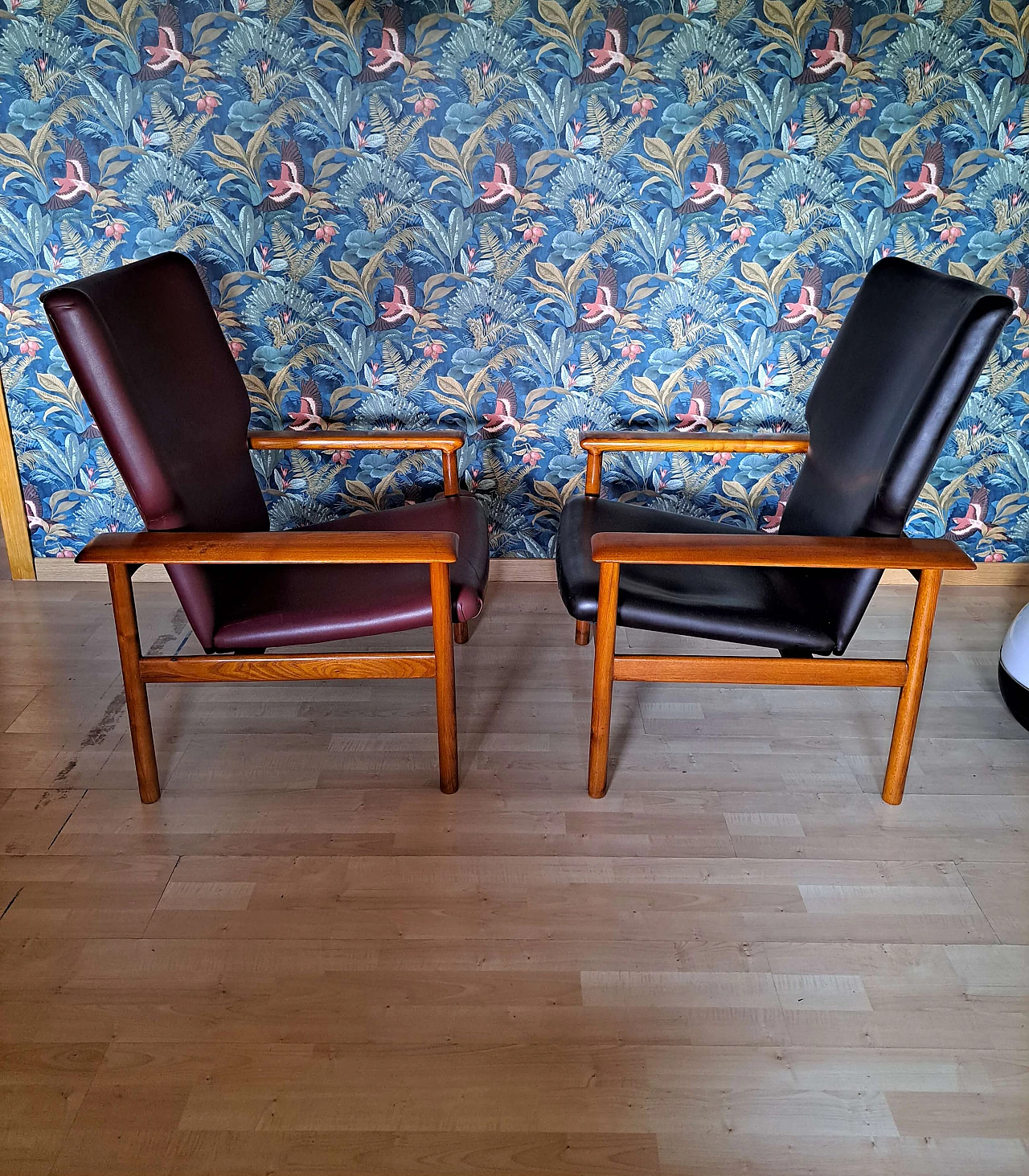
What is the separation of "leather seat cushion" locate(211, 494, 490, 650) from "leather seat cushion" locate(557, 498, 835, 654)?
206mm

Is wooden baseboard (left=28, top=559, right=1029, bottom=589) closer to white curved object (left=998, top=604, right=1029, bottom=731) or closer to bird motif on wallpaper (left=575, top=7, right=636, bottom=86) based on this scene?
white curved object (left=998, top=604, right=1029, bottom=731)

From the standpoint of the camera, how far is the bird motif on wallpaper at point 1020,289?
8.57 feet

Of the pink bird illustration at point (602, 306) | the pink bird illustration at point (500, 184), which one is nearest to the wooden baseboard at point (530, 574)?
the pink bird illustration at point (602, 306)

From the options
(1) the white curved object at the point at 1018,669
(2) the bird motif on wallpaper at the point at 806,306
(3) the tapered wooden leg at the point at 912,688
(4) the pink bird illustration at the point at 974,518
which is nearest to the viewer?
(3) the tapered wooden leg at the point at 912,688

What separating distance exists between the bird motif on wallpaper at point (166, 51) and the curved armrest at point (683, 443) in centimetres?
136


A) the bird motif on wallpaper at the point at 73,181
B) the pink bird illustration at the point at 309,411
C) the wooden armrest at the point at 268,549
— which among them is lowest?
the pink bird illustration at the point at 309,411

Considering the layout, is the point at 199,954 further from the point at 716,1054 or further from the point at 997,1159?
the point at 997,1159

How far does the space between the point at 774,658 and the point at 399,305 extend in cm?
142

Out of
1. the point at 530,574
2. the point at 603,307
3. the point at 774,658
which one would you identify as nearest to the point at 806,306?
the point at 603,307

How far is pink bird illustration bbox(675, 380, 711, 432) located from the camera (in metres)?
2.73

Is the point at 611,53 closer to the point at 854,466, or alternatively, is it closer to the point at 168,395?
the point at 854,466

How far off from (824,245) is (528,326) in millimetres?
797

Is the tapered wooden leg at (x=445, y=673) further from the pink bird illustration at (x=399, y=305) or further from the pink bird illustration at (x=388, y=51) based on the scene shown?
the pink bird illustration at (x=388, y=51)

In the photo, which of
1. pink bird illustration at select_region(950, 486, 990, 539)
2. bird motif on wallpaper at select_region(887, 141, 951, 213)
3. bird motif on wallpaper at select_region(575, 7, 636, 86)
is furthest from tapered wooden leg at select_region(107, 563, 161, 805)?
pink bird illustration at select_region(950, 486, 990, 539)
